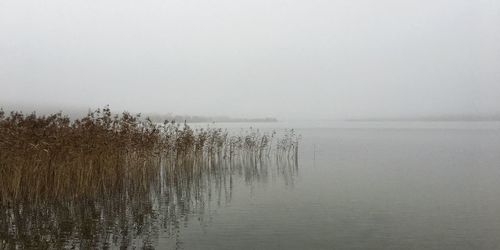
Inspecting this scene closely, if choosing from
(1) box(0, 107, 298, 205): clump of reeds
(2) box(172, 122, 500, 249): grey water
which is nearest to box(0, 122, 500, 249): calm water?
(2) box(172, 122, 500, 249): grey water

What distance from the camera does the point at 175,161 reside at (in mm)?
19062

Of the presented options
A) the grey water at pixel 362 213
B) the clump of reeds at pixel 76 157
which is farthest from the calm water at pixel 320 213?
the clump of reeds at pixel 76 157

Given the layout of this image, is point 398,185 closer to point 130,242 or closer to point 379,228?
point 379,228

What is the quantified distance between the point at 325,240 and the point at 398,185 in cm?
807

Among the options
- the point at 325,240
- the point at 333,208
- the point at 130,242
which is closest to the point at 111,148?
the point at 130,242

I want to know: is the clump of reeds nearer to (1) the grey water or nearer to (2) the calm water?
(2) the calm water

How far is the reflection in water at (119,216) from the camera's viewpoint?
28.8 feet

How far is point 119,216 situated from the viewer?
10.8 m

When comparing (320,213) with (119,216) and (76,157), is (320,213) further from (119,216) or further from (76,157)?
(76,157)

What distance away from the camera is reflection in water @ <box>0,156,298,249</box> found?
28.8 feet

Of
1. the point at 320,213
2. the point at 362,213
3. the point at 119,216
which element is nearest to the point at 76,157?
the point at 119,216

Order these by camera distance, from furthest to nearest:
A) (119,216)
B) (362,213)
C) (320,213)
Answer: (320,213) → (362,213) → (119,216)

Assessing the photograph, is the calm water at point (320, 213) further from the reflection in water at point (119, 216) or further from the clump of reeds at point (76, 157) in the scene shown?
the clump of reeds at point (76, 157)

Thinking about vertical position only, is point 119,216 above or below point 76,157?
below
